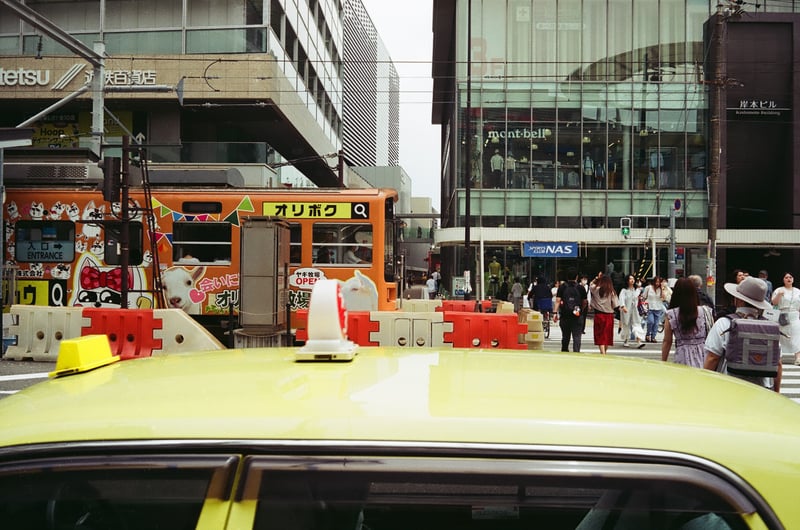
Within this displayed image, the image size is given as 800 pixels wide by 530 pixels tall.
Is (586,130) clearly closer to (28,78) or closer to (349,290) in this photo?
(349,290)

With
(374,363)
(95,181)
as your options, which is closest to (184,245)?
(95,181)

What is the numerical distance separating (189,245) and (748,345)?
38.3 feet

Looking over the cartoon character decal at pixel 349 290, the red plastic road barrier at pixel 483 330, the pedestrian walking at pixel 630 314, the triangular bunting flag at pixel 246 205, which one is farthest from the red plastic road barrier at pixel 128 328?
the pedestrian walking at pixel 630 314

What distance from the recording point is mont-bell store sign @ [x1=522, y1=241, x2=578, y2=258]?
34188 mm

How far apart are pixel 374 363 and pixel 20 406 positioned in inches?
35.7

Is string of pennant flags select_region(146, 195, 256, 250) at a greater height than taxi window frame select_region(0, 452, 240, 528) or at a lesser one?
greater

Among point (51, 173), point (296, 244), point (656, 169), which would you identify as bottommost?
point (296, 244)

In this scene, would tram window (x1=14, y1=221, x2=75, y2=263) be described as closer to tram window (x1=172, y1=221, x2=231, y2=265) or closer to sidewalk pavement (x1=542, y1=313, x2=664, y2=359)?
tram window (x1=172, y1=221, x2=231, y2=265)

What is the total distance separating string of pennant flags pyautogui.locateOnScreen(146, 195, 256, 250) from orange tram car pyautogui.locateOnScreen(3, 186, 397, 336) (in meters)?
0.02

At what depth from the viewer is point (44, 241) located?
15.1m

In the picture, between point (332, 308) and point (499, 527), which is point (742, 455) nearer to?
point (499, 527)

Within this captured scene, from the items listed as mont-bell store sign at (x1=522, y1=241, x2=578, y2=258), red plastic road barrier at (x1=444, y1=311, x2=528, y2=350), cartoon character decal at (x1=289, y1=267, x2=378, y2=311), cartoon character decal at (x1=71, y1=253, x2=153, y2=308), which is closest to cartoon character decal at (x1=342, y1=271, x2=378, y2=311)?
cartoon character decal at (x1=289, y1=267, x2=378, y2=311)

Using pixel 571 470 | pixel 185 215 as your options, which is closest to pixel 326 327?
pixel 571 470

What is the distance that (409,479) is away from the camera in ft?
4.65
